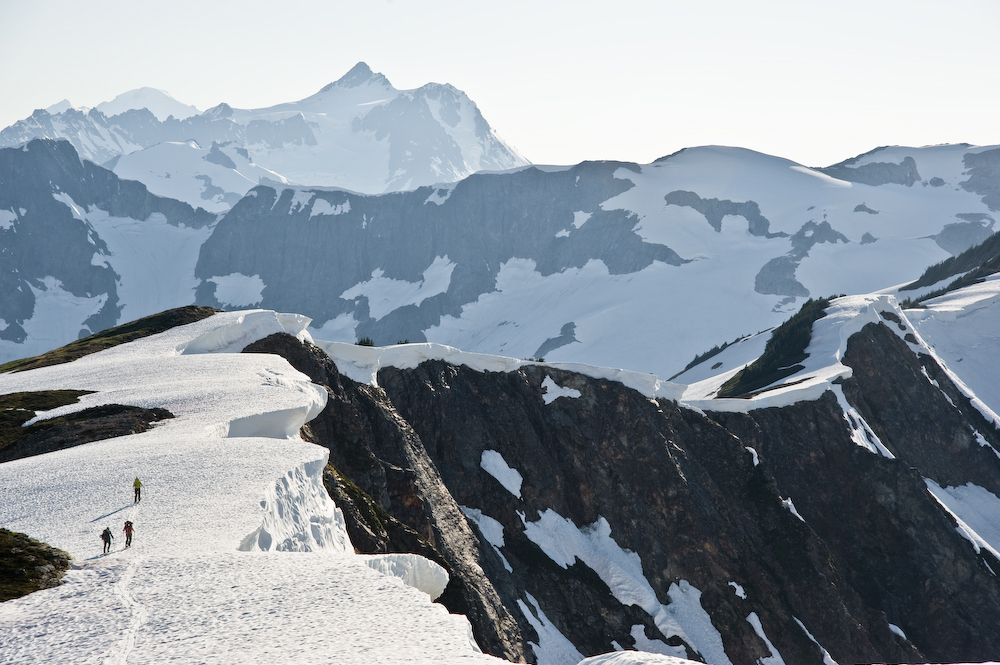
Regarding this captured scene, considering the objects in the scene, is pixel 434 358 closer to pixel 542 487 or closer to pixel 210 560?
pixel 542 487

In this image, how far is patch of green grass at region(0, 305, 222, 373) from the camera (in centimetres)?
5134

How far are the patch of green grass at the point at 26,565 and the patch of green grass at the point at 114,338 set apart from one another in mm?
34214

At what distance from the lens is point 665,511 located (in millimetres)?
62938

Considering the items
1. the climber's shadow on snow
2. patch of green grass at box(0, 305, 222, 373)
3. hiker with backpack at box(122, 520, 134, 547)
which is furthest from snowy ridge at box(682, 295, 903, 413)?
hiker with backpack at box(122, 520, 134, 547)

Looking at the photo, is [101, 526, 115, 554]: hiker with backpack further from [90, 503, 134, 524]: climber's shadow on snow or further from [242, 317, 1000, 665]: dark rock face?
[242, 317, 1000, 665]: dark rock face

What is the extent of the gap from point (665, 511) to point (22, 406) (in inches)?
1863

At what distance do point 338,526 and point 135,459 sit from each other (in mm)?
7749

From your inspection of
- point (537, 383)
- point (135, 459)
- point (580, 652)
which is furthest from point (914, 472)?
point (135, 459)

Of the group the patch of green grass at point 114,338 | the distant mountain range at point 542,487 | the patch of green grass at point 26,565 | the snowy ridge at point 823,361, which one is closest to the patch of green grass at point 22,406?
the distant mountain range at point 542,487

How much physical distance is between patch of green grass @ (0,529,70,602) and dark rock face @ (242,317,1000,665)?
2026 centimetres

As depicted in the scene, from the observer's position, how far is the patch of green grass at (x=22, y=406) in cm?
3197

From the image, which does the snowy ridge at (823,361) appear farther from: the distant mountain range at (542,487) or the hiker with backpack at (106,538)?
the hiker with backpack at (106,538)

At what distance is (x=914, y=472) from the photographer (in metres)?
75.2

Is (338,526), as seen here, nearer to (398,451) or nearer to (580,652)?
(398,451)
